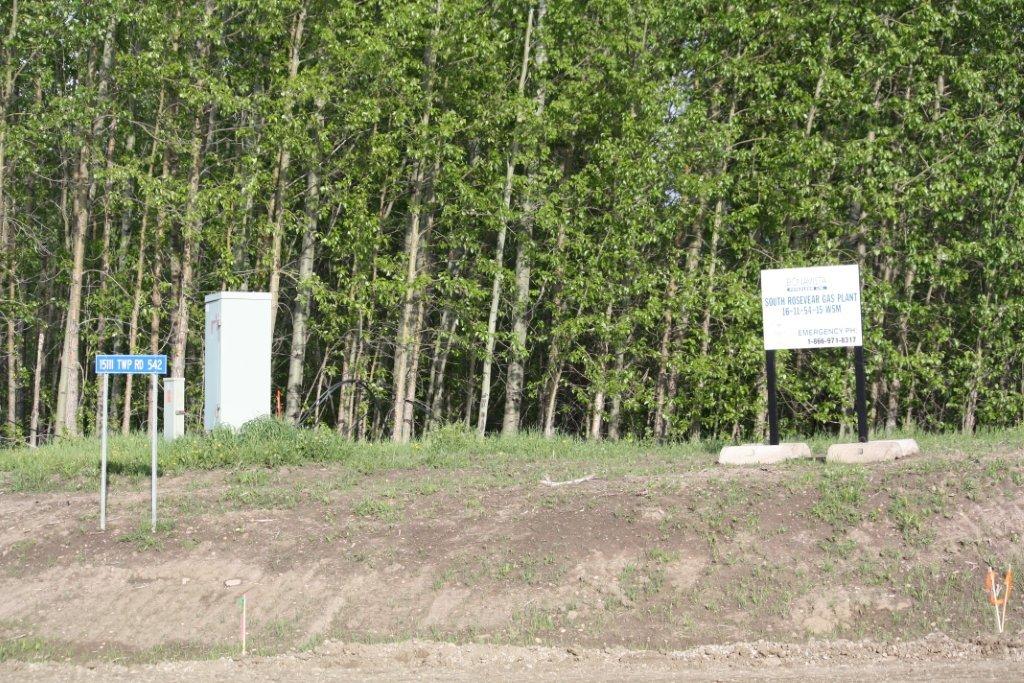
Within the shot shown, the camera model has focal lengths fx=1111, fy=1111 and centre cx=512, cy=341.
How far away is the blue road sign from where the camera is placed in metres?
10.3

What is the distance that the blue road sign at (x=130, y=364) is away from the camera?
1031 cm

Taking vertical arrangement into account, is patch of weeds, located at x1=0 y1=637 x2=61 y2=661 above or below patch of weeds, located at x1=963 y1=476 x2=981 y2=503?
below

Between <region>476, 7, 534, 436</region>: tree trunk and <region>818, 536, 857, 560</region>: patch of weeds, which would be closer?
<region>818, 536, 857, 560</region>: patch of weeds

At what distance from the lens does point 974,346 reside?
62.4ft

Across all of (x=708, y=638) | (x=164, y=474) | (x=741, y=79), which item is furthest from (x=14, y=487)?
(x=741, y=79)

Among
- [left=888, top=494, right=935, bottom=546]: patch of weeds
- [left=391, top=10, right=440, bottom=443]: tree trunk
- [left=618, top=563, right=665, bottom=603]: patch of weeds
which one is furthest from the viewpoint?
[left=391, top=10, right=440, bottom=443]: tree trunk

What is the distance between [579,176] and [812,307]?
257 inches

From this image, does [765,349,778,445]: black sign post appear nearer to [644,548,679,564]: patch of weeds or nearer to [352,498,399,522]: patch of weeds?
[644,548,679,564]: patch of weeds

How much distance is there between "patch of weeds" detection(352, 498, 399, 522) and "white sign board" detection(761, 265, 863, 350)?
5005 mm

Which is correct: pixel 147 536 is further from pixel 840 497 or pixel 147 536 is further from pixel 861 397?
pixel 861 397

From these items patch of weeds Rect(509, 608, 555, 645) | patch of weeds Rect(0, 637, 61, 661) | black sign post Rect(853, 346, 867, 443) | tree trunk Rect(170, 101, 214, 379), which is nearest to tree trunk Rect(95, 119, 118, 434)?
tree trunk Rect(170, 101, 214, 379)

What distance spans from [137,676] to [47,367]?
18.8m

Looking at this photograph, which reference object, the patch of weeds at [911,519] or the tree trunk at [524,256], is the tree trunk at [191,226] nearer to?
the tree trunk at [524,256]

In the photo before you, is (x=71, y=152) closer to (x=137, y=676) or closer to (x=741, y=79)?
(x=741, y=79)
